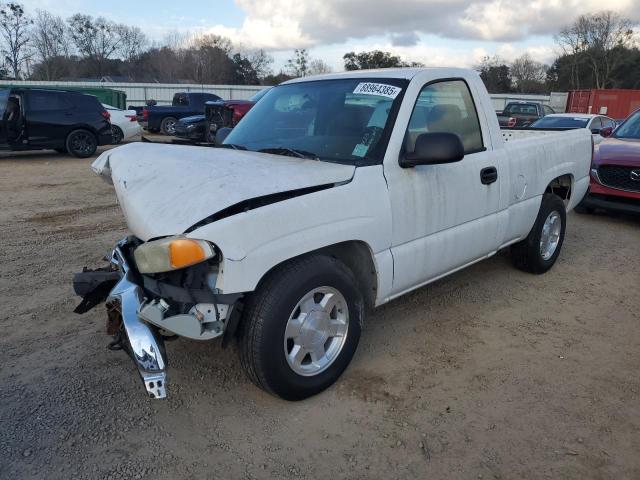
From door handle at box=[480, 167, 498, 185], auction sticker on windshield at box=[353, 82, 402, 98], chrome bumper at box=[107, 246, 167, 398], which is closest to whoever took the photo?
chrome bumper at box=[107, 246, 167, 398]

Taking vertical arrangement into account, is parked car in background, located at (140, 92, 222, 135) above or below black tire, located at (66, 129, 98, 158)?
above

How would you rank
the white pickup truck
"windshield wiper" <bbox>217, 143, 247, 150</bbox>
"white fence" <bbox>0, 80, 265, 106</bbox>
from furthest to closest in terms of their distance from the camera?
1. "white fence" <bbox>0, 80, 265, 106</bbox>
2. "windshield wiper" <bbox>217, 143, 247, 150</bbox>
3. the white pickup truck

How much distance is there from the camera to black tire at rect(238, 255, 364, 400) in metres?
2.75

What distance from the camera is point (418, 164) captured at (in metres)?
3.31

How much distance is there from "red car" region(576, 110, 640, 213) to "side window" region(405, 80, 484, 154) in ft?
14.2

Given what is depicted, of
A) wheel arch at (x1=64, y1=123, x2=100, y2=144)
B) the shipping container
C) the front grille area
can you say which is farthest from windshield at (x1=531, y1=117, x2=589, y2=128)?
the shipping container

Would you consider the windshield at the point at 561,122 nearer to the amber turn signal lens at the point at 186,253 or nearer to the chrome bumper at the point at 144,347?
the amber turn signal lens at the point at 186,253

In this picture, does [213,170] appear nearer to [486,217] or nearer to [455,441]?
[455,441]

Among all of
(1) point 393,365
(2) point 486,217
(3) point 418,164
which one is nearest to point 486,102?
(2) point 486,217

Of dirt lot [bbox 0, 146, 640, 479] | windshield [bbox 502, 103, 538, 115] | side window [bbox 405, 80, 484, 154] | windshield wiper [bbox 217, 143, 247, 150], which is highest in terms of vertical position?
windshield [bbox 502, 103, 538, 115]

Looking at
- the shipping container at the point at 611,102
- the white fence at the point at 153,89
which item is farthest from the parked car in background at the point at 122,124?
the shipping container at the point at 611,102

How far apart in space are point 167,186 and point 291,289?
870 millimetres

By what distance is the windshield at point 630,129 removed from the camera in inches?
318

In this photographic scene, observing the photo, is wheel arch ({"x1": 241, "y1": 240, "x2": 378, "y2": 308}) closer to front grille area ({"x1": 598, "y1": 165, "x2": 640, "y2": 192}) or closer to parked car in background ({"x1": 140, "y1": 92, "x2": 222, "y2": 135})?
front grille area ({"x1": 598, "y1": 165, "x2": 640, "y2": 192})
